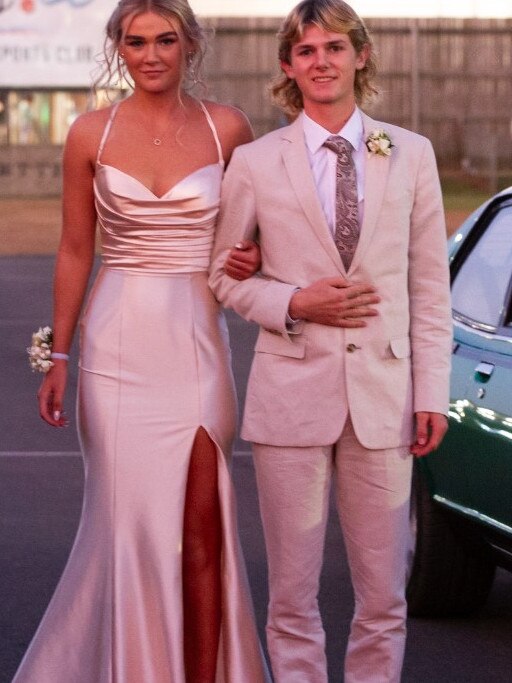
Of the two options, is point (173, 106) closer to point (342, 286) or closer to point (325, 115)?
point (325, 115)

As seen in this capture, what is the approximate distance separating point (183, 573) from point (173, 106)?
1.28m

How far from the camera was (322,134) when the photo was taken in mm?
4672

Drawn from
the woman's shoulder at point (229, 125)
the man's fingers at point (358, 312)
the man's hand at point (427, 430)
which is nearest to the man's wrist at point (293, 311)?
the man's fingers at point (358, 312)

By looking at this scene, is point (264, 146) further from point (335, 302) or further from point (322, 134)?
point (335, 302)

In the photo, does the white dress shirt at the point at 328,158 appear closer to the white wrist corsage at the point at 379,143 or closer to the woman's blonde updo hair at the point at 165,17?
the white wrist corsage at the point at 379,143

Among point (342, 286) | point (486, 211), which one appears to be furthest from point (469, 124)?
point (342, 286)

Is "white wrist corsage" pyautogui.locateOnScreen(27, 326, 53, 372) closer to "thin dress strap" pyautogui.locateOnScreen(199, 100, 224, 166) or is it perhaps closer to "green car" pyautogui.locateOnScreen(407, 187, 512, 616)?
"thin dress strap" pyautogui.locateOnScreen(199, 100, 224, 166)

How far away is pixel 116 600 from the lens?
4.88 m

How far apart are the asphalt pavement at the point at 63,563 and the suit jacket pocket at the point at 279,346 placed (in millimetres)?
1548

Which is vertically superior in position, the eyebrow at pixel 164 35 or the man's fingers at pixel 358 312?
the eyebrow at pixel 164 35

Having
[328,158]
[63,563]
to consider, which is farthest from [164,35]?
[63,563]

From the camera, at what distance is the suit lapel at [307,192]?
4551 mm

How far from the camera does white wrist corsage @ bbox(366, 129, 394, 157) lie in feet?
15.1

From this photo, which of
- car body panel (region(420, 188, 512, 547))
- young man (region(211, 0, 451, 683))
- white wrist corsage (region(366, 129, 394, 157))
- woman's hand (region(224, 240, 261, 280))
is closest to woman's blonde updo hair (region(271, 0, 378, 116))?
young man (region(211, 0, 451, 683))
